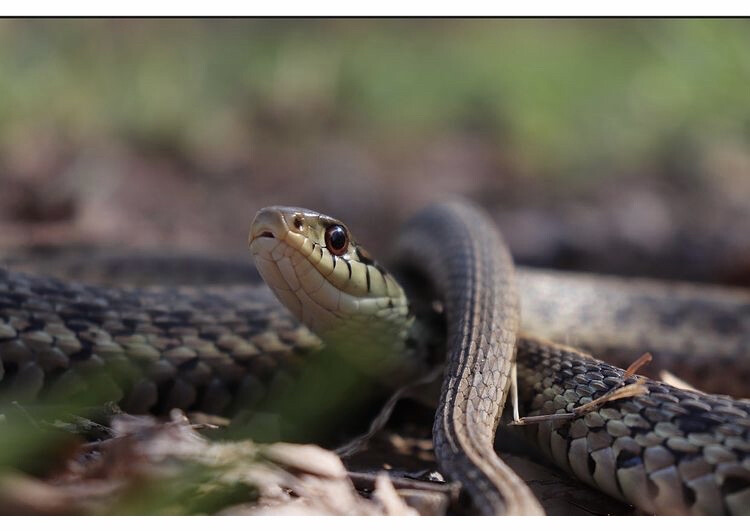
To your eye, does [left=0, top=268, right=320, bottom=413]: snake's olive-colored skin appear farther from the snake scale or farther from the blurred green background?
the blurred green background

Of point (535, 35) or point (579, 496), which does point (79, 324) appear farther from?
point (535, 35)

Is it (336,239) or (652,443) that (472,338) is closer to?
(336,239)

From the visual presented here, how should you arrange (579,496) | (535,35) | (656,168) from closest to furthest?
1. (579,496)
2. (656,168)
3. (535,35)

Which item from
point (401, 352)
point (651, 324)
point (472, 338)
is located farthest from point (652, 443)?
point (651, 324)

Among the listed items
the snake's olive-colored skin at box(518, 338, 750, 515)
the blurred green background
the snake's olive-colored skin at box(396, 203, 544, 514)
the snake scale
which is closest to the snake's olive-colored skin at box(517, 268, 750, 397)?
the snake scale

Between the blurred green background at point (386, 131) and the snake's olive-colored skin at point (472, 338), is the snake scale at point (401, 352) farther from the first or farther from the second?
the blurred green background at point (386, 131)

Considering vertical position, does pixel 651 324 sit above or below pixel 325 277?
below
